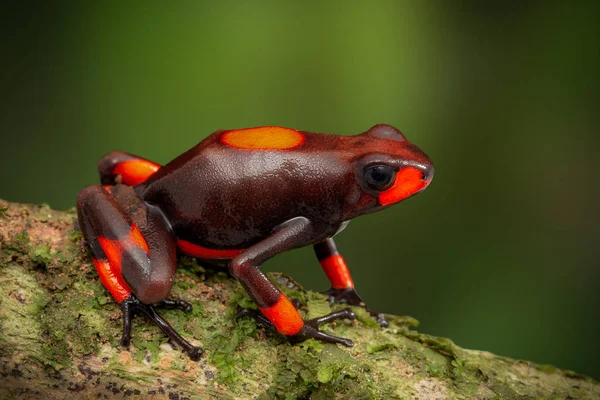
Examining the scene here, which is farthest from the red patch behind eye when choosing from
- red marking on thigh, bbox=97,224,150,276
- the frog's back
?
red marking on thigh, bbox=97,224,150,276

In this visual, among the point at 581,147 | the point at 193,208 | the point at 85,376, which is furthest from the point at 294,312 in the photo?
the point at 581,147

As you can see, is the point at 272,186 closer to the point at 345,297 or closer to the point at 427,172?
the point at 427,172

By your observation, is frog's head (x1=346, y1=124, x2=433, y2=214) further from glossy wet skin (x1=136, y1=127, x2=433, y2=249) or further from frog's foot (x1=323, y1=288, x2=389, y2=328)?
frog's foot (x1=323, y1=288, x2=389, y2=328)

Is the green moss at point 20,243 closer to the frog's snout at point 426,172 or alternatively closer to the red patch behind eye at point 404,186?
the red patch behind eye at point 404,186

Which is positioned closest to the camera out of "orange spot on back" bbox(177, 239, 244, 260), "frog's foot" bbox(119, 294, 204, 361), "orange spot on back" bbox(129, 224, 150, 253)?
"frog's foot" bbox(119, 294, 204, 361)

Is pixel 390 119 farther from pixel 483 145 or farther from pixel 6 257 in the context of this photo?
pixel 6 257

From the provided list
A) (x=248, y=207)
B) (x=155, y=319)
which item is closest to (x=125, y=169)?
(x=248, y=207)
